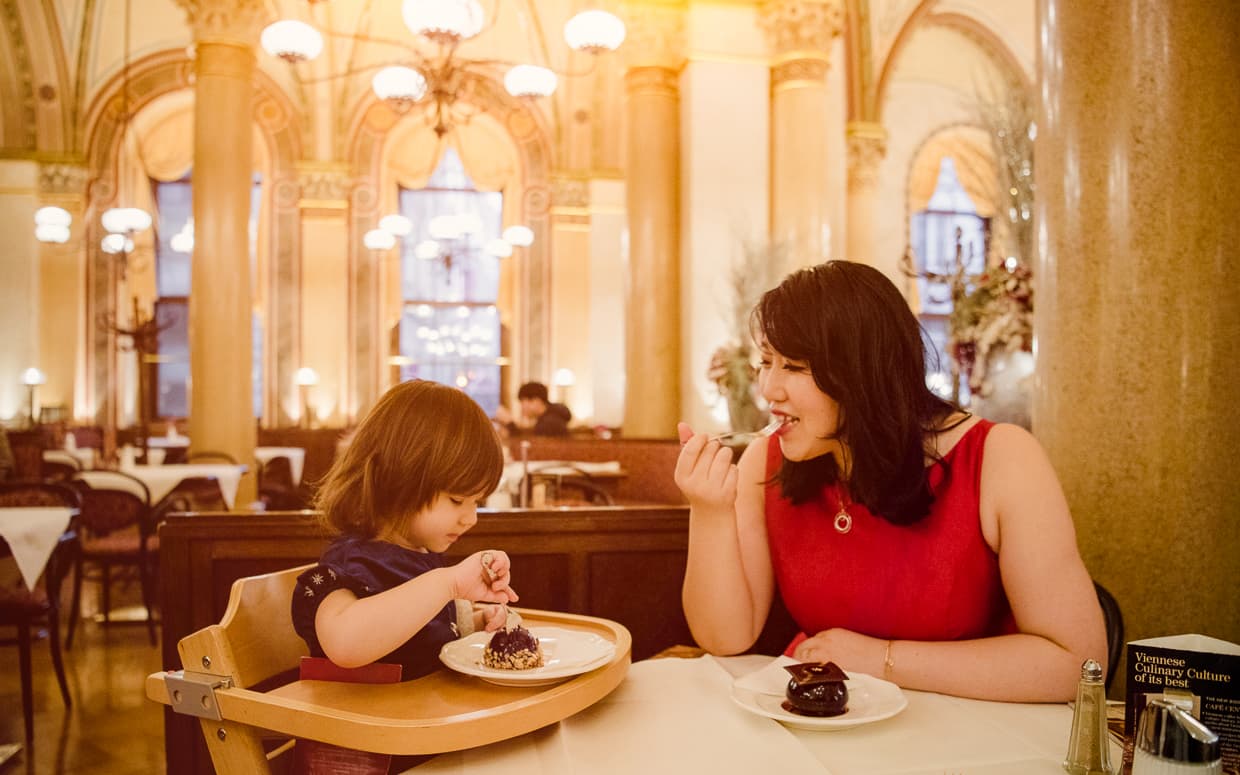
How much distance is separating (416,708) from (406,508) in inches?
15.3

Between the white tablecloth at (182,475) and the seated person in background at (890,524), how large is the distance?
5.79m

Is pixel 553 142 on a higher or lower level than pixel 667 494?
higher

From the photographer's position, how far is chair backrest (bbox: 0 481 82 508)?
15.7ft

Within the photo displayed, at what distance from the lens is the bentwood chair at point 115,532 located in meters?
5.44

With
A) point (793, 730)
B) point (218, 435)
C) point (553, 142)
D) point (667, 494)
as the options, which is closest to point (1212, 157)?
point (793, 730)

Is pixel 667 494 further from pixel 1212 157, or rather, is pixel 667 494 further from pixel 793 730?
pixel 793 730

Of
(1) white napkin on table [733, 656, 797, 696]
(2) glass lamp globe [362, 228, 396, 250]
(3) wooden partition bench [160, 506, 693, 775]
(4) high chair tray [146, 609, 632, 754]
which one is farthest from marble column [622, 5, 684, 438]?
(4) high chair tray [146, 609, 632, 754]

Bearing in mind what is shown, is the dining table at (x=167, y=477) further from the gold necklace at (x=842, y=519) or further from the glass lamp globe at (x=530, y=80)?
the gold necklace at (x=842, y=519)

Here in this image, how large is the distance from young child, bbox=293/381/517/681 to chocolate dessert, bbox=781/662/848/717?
46cm

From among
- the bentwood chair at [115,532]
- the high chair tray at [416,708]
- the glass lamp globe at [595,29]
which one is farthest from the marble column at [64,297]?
the high chair tray at [416,708]

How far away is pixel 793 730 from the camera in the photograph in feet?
4.43

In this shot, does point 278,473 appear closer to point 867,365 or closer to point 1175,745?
point 867,365

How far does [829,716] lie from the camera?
52.9 inches

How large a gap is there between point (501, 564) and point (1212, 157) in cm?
215
